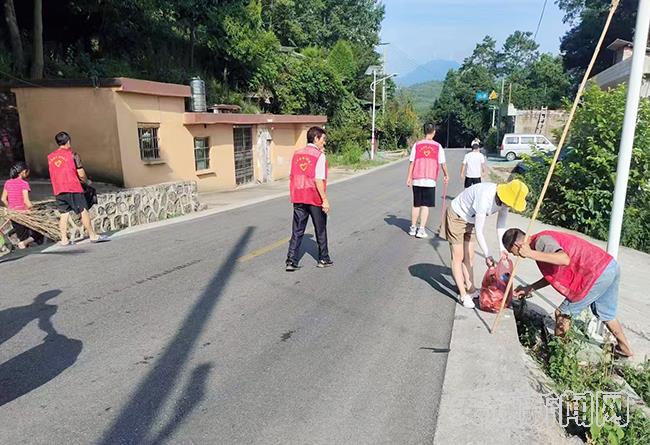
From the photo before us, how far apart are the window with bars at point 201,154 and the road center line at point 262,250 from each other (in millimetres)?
8793

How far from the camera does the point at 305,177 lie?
6.16 m

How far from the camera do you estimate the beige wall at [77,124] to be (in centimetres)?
1204

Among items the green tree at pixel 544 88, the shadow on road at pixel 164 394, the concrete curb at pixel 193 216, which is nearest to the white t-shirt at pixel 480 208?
the shadow on road at pixel 164 394

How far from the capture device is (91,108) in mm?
Result: 12055

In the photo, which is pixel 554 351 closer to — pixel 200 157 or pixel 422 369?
pixel 422 369

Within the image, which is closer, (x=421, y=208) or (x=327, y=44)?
(x=421, y=208)

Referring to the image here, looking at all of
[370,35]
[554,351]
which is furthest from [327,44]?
[554,351]

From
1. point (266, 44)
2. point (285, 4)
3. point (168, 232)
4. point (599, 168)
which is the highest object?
point (285, 4)

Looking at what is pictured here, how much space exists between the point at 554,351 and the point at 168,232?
7.05 m

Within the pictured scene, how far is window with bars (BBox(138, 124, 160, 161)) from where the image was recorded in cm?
1336

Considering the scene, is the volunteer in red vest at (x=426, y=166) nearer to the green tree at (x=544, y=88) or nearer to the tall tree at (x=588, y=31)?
the tall tree at (x=588, y=31)

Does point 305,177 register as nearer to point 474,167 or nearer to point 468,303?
point 468,303

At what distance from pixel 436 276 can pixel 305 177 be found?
2.18 metres

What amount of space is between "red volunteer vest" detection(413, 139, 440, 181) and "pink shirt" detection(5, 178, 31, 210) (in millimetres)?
6412
